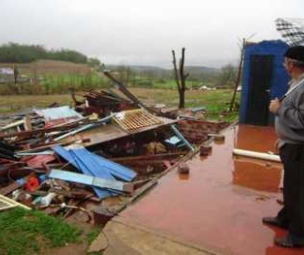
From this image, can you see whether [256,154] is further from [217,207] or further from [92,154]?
[92,154]

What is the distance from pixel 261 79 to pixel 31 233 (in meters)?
6.76

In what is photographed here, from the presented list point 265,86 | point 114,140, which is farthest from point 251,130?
point 114,140

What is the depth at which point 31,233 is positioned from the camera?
13.1ft

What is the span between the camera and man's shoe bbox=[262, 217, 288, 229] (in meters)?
3.78

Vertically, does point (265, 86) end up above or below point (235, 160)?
above

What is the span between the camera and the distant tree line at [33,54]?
1762 inches

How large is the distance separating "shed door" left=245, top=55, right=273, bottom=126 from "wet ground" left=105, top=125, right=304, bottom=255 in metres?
3.10

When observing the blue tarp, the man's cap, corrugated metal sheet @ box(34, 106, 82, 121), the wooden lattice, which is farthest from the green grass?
corrugated metal sheet @ box(34, 106, 82, 121)

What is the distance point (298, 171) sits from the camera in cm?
306

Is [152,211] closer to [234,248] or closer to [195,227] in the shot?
[195,227]

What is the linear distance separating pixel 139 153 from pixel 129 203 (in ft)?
14.1

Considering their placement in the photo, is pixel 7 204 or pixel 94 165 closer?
pixel 7 204

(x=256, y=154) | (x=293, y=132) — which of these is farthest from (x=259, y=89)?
(x=293, y=132)

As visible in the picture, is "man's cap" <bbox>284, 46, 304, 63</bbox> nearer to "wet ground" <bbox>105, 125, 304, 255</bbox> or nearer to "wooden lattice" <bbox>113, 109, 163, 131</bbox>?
"wet ground" <bbox>105, 125, 304, 255</bbox>
